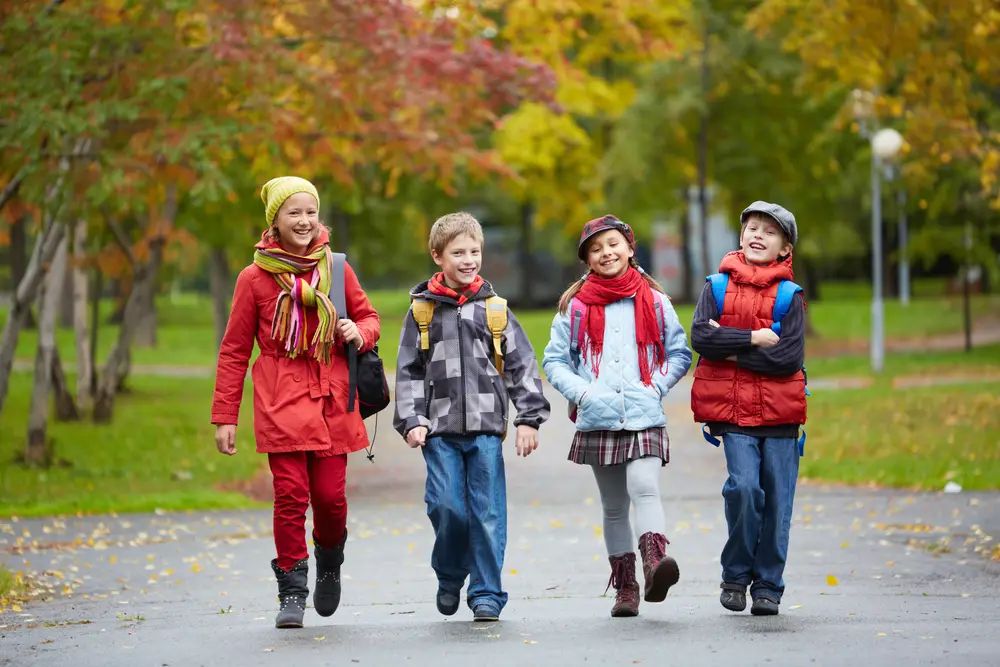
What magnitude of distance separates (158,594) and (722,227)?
50.1 meters

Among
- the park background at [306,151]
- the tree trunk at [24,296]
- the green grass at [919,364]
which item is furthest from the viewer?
the green grass at [919,364]

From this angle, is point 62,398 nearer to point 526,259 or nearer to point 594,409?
point 594,409

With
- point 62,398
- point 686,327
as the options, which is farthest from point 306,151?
point 686,327

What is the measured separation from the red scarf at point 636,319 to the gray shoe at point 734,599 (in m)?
0.96

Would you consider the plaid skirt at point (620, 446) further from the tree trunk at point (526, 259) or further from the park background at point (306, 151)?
the tree trunk at point (526, 259)

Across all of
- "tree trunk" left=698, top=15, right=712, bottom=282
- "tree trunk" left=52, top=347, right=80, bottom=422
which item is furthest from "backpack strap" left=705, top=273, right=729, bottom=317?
Answer: "tree trunk" left=698, top=15, right=712, bottom=282

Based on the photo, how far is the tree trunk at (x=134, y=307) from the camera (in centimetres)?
1833

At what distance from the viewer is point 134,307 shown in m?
18.4

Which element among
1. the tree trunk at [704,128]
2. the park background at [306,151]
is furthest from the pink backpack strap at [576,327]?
the tree trunk at [704,128]

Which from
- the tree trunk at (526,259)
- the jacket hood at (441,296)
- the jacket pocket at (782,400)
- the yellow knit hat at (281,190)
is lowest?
the jacket pocket at (782,400)

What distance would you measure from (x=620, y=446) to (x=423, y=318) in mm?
1012

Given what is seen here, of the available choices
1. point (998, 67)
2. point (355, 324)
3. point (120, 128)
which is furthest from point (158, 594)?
point (998, 67)

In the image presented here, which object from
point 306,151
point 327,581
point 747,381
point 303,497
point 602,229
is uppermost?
point 306,151

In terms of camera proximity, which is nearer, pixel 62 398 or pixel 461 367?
pixel 461 367
